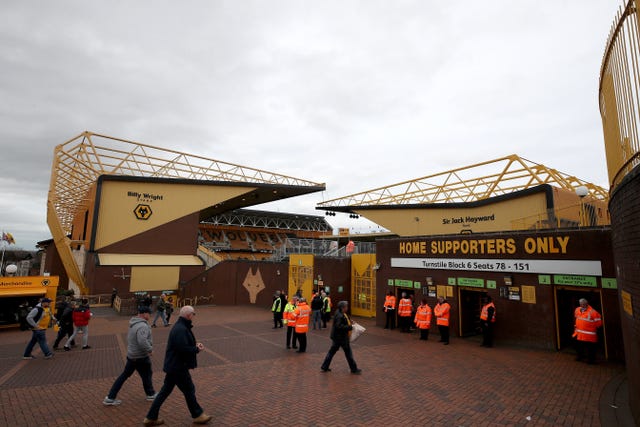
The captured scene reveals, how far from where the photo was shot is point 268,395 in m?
6.41

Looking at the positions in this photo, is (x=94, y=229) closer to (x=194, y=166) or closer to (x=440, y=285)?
(x=194, y=166)

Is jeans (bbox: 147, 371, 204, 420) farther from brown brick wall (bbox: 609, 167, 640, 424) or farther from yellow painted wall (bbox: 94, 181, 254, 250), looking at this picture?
yellow painted wall (bbox: 94, 181, 254, 250)

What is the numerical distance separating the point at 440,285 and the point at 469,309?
1.24m

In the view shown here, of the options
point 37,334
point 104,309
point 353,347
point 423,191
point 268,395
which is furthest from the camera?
point 423,191

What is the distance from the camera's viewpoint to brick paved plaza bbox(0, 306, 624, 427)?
5395 mm

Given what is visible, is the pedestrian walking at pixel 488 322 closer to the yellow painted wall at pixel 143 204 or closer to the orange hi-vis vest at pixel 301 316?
the orange hi-vis vest at pixel 301 316

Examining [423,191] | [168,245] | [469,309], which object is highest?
[423,191]

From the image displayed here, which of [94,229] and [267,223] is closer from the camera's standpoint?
[94,229]

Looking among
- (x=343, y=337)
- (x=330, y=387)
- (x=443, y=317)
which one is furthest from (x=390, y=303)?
(x=330, y=387)

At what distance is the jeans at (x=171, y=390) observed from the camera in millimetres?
4906

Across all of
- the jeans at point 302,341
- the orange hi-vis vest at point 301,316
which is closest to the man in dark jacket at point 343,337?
the orange hi-vis vest at point 301,316

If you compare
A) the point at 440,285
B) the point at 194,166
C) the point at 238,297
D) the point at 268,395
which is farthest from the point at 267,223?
the point at 268,395

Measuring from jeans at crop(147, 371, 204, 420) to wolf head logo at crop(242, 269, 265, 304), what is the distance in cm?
1816

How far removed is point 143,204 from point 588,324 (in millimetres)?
27475
